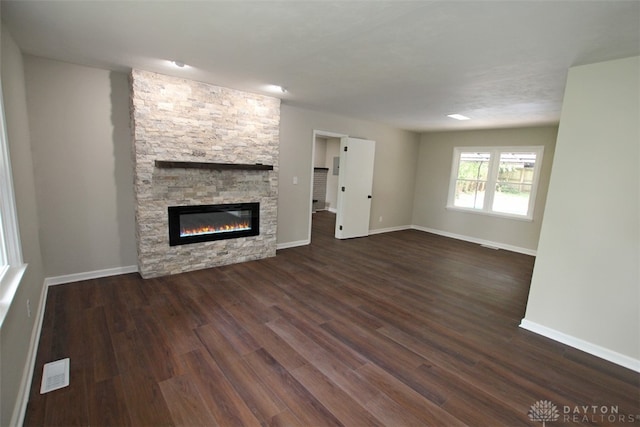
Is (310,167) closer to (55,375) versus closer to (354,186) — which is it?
(354,186)

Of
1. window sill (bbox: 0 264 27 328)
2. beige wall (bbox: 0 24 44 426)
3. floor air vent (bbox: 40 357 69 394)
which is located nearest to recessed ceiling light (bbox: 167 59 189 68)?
beige wall (bbox: 0 24 44 426)

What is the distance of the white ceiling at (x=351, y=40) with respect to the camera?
184 cm


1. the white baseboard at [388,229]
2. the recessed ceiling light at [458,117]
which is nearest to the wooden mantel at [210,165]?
the recessed ceiling light at [458,117]

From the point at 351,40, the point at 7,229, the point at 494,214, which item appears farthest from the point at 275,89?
the point at 494,214

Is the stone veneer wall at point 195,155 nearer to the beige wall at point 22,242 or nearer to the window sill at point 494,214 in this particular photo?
the beige wall at point 22,242

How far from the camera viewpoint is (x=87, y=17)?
6.93 ft

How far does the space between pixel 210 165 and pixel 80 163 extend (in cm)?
139

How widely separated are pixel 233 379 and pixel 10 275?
1612 millimetres

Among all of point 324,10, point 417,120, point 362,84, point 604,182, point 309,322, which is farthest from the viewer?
point 417,120

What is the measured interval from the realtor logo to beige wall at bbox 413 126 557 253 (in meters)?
4.56

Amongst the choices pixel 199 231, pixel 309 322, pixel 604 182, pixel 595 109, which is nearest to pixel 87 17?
pixel 199 231

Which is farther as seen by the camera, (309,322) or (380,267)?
(380,267)

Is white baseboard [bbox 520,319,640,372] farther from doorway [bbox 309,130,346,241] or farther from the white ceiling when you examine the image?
doorway [bbox 309,130,346,241]

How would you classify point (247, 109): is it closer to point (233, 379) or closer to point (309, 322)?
point (309, 322)
